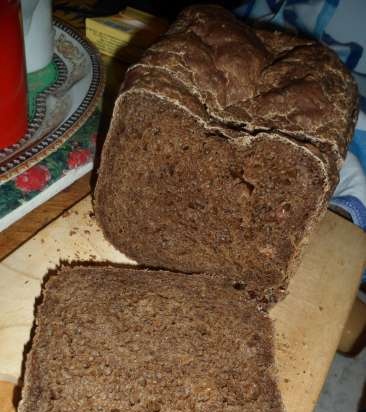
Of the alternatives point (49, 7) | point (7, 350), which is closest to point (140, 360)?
point (7, 350)

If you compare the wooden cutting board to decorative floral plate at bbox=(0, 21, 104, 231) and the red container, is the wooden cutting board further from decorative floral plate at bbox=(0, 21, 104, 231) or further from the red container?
the red container

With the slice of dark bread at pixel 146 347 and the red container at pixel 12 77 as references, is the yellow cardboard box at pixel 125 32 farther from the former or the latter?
the slice of dark bread at pixel 146 347

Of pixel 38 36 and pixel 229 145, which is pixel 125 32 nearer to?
pixel 38 36

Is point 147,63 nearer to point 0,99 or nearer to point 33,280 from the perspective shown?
point 0,99

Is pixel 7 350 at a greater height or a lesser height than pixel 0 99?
lesser

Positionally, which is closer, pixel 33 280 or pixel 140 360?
pixel 140 360

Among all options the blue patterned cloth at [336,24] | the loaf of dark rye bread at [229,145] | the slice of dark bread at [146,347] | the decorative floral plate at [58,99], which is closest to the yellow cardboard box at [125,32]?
the decorative floral plate at [58,99]

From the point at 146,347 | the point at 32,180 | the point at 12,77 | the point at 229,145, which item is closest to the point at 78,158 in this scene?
the point at 32,180
